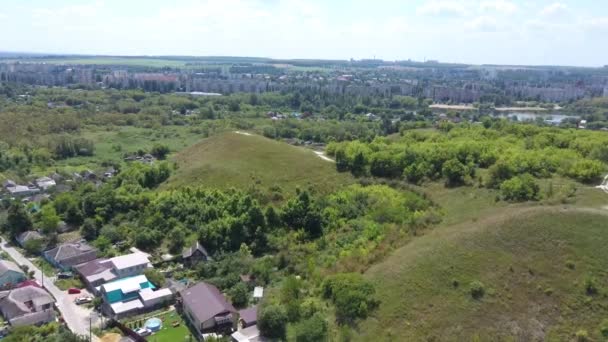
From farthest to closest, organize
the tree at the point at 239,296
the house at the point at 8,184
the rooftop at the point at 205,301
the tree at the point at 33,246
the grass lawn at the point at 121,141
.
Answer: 1. the grass lawn at the point at 121,141
2. the house at the point at 8,184
3. the tree at the point at 33,246
4. the tree at the point at 239,296
5. the rooftop at the point at 205,301

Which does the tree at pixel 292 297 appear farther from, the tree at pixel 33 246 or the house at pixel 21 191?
the house at pixel 21 191

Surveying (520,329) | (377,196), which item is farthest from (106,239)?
(520,329)

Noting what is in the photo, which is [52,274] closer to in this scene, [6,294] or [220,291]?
[6,294]

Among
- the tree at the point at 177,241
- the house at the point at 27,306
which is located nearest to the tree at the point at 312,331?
the house at the point at 27,306

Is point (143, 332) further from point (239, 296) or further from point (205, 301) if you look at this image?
point (239, 296)

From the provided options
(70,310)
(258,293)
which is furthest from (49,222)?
(258,293)
